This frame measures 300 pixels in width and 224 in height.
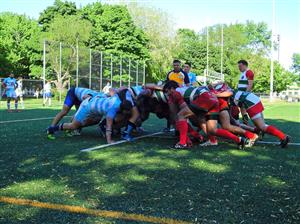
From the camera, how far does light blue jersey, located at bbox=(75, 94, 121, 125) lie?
784 cm

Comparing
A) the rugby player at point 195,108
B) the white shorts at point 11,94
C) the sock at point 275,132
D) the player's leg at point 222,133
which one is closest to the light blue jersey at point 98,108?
the rugby player at point 195,108

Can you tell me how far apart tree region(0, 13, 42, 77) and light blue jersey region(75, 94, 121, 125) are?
43819 millimetres

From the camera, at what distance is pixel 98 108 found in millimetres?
8094

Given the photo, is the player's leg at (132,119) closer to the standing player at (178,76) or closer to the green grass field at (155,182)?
the green grass field at (155,182)

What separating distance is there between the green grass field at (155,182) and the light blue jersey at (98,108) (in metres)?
0.73

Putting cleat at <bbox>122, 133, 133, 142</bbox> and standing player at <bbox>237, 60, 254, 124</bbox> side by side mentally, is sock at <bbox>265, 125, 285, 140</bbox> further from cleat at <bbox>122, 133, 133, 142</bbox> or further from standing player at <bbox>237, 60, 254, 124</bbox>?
cleat at <bbox>122, 133, 133, 142</bbox>

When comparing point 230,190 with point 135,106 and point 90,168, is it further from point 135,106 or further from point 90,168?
point 135,106

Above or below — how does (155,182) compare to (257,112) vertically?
below

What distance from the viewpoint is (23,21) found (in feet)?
191

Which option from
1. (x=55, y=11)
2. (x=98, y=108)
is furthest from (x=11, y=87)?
(x=55, y=11)

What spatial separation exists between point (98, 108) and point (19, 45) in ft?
163

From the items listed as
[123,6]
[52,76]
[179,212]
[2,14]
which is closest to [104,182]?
[179,212]

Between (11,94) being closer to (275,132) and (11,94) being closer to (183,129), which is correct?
(183,129)

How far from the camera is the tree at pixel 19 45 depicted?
50.2 metres
